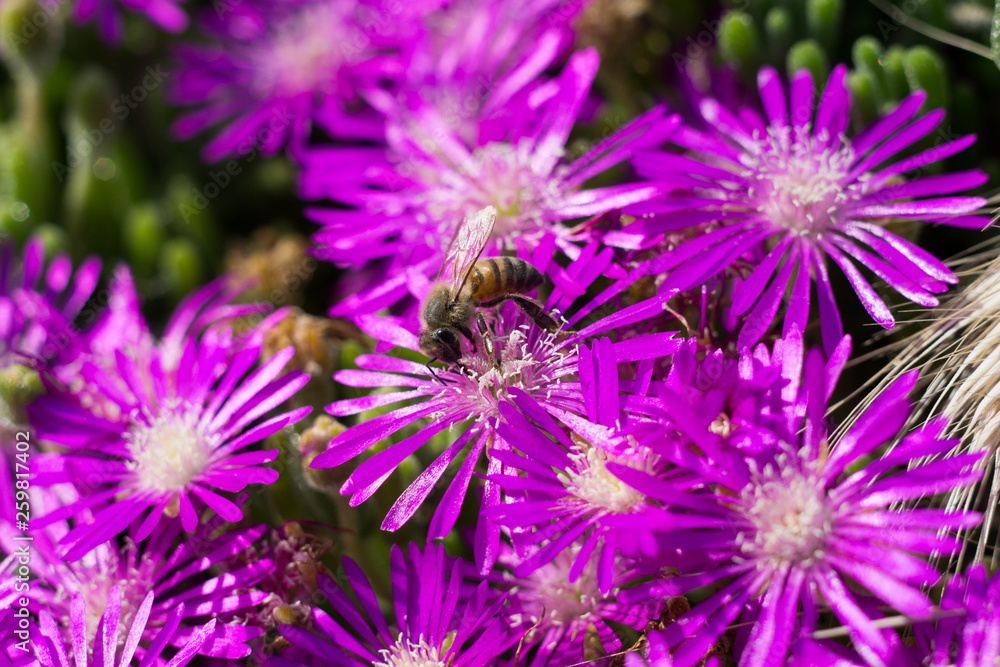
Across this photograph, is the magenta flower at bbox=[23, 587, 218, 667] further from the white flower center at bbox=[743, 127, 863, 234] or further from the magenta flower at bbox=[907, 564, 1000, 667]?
the white flower center at bbox=[743, 127, 863, 234]

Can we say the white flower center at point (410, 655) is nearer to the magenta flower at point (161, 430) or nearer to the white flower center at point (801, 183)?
the magenta flower at point (161, 430)

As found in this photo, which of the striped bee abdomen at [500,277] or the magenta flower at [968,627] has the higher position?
the striped bee abdomen at [500,277]

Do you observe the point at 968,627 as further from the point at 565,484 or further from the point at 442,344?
the point at 442,344

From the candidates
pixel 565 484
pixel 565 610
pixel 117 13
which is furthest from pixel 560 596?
pixel 117 13

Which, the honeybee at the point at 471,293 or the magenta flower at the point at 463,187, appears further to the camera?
the magenta flower at the point at 463,187

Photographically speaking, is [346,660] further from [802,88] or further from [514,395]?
[802,88]

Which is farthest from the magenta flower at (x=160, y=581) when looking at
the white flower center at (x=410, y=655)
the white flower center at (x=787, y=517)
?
the white flower center at (x=787, y=517)

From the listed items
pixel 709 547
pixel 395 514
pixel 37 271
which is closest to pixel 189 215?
pixel 37 271
